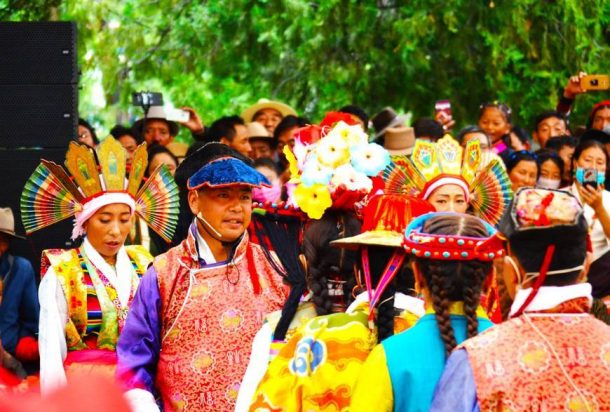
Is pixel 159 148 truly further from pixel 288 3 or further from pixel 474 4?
pixel 474 4

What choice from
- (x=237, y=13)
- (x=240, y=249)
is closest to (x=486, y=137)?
(x=237, y=13)

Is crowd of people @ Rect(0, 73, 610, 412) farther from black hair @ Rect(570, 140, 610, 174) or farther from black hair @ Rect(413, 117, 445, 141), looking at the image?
black hair @ Rect(413, 117, 445, 141)

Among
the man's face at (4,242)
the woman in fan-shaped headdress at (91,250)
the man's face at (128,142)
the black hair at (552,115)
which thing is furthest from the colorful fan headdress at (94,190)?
the black hair at (552,115)

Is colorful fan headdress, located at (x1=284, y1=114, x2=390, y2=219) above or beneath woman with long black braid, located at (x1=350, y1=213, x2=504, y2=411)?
above

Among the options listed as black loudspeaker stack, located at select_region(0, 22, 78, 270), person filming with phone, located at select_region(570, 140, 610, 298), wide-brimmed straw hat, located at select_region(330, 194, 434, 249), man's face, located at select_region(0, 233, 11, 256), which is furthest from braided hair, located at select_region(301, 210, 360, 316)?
black loudspeaker stack, located at select_region(0, 22, 78, 270)

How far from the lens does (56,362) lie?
5.79 m

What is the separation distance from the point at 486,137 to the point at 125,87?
5235mm

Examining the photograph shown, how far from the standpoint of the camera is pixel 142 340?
5.30 metres

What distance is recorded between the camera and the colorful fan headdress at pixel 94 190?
6.39 metres

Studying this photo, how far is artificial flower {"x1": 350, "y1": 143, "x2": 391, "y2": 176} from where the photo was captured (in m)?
5.09

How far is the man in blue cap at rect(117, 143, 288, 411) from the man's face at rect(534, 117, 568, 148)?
19.2ft

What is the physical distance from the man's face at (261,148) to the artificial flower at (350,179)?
17.4 ft

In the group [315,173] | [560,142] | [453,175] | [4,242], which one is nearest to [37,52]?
[4,242]

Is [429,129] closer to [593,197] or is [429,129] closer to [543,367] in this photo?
[593,197]
